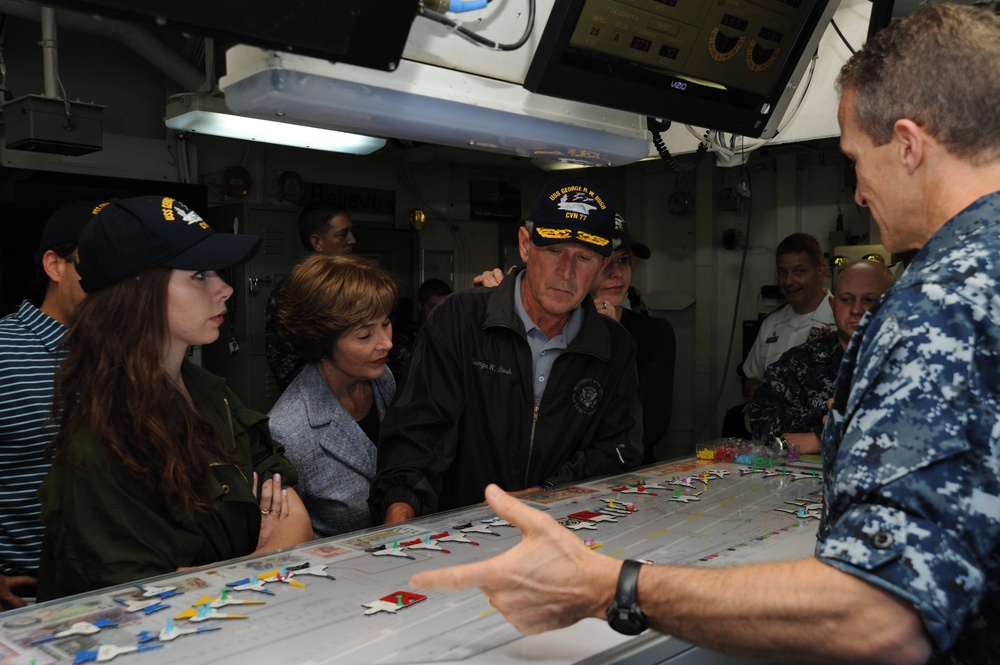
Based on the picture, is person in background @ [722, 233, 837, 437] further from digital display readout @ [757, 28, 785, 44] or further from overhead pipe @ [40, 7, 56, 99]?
overhead pipe @ [40, 7, 56, 99]

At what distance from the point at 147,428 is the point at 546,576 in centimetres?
111

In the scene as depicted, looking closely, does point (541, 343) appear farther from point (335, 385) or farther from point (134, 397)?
point (134, 397)

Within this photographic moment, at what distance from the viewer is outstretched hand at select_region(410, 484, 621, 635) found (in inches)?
53.7

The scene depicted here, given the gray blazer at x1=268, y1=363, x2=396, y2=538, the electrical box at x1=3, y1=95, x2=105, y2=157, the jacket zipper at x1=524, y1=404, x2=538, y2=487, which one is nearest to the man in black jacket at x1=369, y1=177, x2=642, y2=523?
the jacket zipper at x1=524, y1=404, x2=538, y2=487

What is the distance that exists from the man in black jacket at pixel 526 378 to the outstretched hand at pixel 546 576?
143 centimetres

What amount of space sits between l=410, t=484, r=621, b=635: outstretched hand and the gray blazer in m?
1.52

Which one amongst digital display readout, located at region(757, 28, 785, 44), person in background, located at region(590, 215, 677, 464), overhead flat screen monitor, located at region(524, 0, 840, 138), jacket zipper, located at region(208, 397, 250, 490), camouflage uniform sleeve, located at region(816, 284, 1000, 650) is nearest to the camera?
camouflage uniform sleeve, located at region(816, 284, 1000, 650)

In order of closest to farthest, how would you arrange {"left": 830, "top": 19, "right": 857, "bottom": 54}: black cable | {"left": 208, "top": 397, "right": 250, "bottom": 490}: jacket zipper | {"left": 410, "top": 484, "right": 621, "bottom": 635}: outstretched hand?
{"left": 410, "top": 484, "right": 621, "bottom": 635}: outstretched hand, {"left": 208, "top": 397, "right": 250, "bottom": 490}: jacket zipper, {"left": 830, "top": 19, "right": 857, "bottom": 54}: black cable

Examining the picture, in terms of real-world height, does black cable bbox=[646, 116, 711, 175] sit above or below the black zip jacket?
above

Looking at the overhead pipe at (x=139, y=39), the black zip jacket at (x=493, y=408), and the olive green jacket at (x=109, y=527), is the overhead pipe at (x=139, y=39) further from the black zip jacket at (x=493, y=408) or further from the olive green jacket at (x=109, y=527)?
the olive green jacket at (x=109, y=527)

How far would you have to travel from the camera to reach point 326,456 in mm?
2881

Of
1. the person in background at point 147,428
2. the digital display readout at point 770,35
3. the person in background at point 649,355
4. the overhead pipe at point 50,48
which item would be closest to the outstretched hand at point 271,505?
the person in background at point 147,428

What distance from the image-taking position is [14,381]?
8.32 ft

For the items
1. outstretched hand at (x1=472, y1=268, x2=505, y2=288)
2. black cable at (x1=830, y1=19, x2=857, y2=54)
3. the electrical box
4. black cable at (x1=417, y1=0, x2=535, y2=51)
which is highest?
the electrical box
